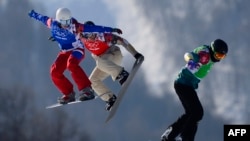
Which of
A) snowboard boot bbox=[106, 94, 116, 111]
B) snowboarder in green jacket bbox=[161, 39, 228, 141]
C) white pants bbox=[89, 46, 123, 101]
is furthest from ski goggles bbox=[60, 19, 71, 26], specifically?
snowboarder in green jacket bbox=[161, 39, 228, 141]

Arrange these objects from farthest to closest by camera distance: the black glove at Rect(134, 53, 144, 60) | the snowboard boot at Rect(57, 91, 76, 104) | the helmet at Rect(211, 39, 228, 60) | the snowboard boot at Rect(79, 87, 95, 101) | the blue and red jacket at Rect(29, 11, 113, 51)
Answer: the black glove at Rect(134, 53, 144, 60) → the snowboard boot at Rect(57, 91, 76, 104) → the snowboard boot at Rect(79, 87, 95, 101) → the blue and red jacket at Rect(29, 11, 113, 51) → the helmet at Rect(211, 39, 228, 60)

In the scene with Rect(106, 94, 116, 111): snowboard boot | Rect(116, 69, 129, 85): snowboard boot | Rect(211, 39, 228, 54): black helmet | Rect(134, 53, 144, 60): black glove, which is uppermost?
Rect(134, 53, 144, 60): black glove

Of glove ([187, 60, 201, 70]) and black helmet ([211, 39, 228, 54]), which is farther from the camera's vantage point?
glove ([187, 60, 201, 70])

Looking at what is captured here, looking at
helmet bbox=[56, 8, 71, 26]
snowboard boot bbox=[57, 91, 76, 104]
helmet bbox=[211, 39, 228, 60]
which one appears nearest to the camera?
helmet bbox=[211, 39, 228, 60]

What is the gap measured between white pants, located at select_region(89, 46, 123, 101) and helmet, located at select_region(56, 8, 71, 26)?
7.95ft

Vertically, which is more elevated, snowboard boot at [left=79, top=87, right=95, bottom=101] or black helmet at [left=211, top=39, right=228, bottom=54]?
black helmet at [left=211, top=39, right=228, bottom=54]

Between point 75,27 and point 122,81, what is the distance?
11.2ft

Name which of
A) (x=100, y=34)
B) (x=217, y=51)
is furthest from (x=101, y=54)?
(x=217, y=51)

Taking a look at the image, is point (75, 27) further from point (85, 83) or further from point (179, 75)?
point (179, 75)

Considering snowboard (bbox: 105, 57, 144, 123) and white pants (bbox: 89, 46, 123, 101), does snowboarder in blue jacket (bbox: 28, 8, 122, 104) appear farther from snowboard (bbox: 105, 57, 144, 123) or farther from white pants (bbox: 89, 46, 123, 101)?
snowboard (bbox: 105, 57, 144, 123)

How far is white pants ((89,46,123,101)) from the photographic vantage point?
29448 millimetres

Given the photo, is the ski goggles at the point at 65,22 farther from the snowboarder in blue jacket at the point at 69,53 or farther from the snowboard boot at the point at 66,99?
the snowboard boot at the point at 66,99

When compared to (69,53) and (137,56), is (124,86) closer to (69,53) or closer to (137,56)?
(137,56)

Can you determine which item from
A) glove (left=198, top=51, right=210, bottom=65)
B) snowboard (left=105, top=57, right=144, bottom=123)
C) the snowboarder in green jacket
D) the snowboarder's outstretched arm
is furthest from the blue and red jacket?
glove (left=198, top=51, right=210, bottom=65)
